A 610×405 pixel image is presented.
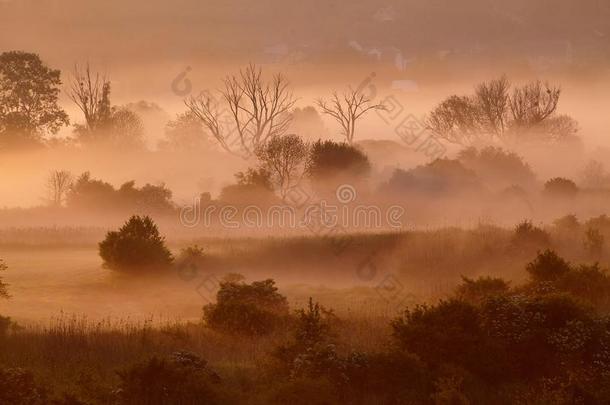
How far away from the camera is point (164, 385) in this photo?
1509cm

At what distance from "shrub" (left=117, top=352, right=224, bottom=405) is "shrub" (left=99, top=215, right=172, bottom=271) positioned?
14.7 meters

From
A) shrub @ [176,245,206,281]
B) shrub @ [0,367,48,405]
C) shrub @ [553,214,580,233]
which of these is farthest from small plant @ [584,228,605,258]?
shrub @ [0,367,48,405]

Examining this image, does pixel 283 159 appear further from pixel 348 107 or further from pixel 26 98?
pixel 26 98

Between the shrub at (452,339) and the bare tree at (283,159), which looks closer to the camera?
the shrub at (452,339)

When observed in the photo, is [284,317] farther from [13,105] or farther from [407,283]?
[13,105]

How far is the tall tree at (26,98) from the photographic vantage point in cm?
6456

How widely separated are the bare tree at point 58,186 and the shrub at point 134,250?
27597 mm

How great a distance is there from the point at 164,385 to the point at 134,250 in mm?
15408

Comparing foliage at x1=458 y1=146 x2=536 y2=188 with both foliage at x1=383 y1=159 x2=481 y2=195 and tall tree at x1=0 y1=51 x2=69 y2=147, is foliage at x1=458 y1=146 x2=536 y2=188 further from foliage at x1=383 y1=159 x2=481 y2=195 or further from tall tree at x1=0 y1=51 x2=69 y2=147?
tall tree at x1=0 y1=51 x2=69 y2=147

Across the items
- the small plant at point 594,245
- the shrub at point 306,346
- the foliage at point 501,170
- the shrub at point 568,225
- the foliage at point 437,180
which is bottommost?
the shrub at point 306,346

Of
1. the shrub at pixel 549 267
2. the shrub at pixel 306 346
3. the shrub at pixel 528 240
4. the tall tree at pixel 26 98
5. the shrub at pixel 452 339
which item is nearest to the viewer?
the shrub at pixel 306 346

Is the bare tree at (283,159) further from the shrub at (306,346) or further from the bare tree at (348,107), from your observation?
the shrub at (306,346)

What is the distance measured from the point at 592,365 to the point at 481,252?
1680 centimetres

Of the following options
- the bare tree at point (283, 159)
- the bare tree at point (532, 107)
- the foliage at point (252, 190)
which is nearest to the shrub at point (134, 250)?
the foliage at point (252, 190)
